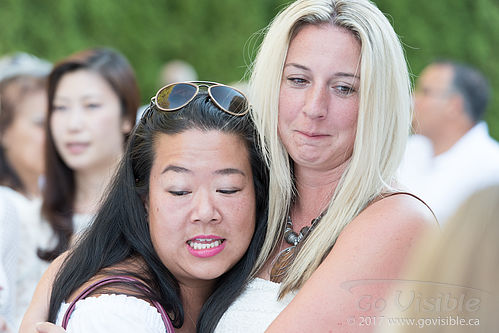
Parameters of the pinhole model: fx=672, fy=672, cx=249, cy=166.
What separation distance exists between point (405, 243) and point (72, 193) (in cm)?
247

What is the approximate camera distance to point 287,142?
7.27 feet

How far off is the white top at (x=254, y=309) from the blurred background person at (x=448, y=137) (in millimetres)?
2850

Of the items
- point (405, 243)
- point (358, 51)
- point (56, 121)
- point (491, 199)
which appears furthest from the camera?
point (56, 121)

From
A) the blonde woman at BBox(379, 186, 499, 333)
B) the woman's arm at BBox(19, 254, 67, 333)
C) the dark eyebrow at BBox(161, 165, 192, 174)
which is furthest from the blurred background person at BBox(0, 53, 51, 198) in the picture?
the blonde woman at BBox(379, 186, 499, 333)

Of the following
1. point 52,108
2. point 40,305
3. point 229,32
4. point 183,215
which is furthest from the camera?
point 229,32

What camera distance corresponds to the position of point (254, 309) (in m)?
2.17

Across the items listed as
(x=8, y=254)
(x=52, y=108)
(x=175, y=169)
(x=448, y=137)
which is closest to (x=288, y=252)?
A: (x=175, y=169)

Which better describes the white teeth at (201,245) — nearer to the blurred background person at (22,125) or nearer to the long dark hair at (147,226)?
the long dark hair at (147,226)

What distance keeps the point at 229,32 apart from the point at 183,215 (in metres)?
6.31

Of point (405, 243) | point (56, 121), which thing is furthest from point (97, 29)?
point (405, 243)

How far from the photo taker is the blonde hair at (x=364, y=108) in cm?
204

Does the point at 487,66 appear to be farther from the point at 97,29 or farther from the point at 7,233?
the point at 7,233

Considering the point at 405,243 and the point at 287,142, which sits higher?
the point at 287,142

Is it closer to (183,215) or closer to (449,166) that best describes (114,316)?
(183,215)
